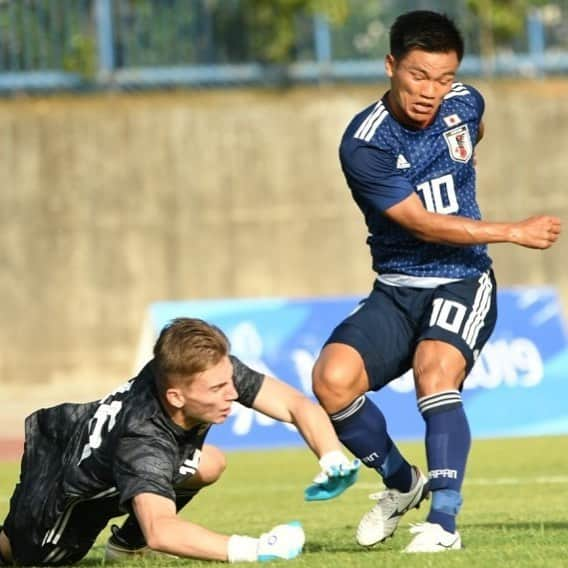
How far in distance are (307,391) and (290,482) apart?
3.05m

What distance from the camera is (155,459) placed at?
5.84 metres

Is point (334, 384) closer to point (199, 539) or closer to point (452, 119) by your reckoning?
point (452, 119)

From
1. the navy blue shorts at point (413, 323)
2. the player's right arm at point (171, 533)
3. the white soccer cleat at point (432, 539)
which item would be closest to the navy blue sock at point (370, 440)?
the navy blue shorts at point (413, 323)

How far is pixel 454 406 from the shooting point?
6.68 metres

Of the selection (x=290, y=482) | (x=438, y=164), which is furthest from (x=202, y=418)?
(x=290, y=482)

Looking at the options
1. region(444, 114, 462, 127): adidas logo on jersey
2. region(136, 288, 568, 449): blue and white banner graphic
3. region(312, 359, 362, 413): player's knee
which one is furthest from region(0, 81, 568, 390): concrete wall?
region(312, 359, 362, 413): player's knee

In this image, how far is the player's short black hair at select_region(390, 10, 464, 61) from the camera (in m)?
6.80

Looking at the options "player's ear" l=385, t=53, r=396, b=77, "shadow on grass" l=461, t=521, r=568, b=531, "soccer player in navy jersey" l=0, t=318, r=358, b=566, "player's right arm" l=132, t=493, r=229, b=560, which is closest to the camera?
"player's right arm" l=132, t=493, r=229, b=560

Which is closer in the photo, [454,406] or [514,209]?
[454,406]

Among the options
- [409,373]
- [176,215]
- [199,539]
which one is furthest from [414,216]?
[176,215]

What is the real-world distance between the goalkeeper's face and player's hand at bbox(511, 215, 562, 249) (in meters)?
1.38

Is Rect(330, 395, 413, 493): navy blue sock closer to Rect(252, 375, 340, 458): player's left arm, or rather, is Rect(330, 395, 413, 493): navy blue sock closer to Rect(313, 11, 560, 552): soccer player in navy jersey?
Rect(313, 11, 560, 552): soccer player in navy jersey

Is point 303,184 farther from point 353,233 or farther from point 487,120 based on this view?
point 487,120

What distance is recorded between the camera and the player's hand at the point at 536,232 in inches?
255
